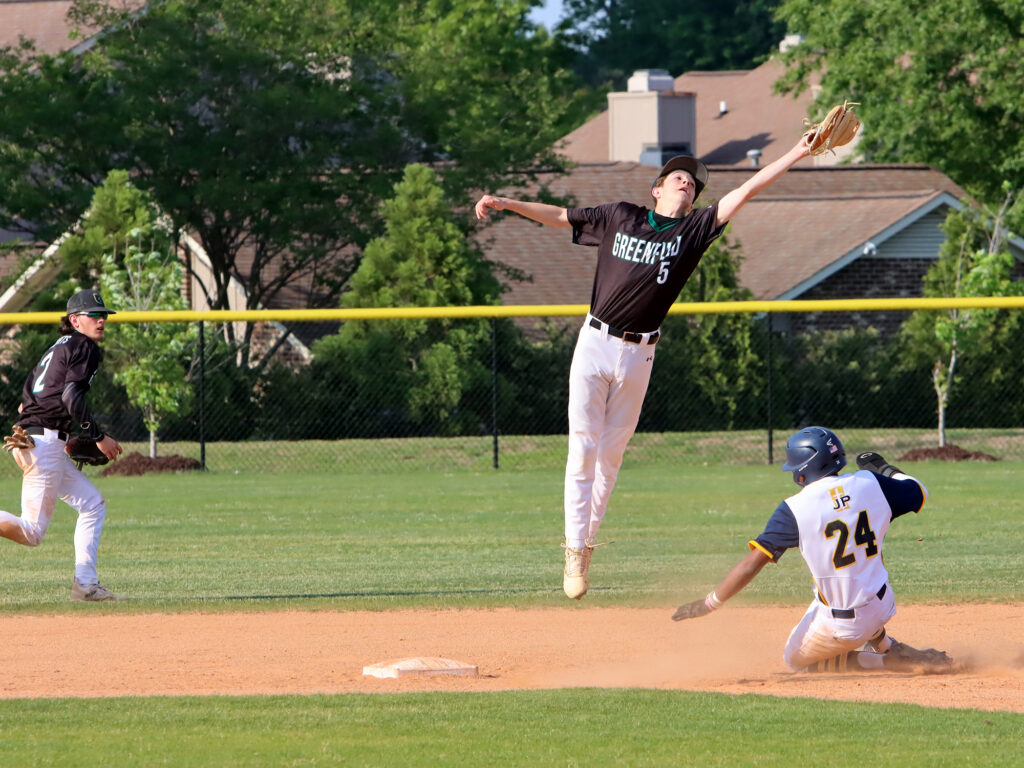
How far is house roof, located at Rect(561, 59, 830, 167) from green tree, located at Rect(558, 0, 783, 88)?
502 inches

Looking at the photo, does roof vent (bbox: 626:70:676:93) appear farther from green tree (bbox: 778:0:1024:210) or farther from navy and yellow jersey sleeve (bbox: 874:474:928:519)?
navy and yellow jersey sleeve (bbox: 874:474:928:519)

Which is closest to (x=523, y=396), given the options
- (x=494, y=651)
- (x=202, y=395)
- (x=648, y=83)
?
(x=202, y=395)

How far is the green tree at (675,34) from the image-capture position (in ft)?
214

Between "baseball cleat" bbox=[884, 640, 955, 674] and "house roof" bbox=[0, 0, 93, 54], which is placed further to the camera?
"house roof" bbox=[0, 0, 93, 54]

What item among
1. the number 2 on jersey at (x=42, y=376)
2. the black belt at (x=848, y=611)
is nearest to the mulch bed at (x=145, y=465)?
the number 2 on jersey at (x=42, y=376)

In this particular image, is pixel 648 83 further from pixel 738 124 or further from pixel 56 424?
pixel 56 424

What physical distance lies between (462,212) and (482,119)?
2197 millimetres

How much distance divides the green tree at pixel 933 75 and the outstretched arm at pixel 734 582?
27202 millimetres

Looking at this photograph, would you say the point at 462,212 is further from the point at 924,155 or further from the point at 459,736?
the point at 459,736

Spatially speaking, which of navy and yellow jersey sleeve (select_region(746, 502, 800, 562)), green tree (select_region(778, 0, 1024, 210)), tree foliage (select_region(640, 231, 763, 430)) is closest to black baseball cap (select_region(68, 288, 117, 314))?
navy and yellow jersey sleeve (select_region(746, 502, 800, 562))

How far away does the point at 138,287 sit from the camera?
74.2 feet

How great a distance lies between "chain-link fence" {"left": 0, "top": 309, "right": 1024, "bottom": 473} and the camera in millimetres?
22469

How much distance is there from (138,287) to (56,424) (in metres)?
12.8

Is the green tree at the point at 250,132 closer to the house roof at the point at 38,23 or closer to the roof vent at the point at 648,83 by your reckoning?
the house roof at the point at 38,23
